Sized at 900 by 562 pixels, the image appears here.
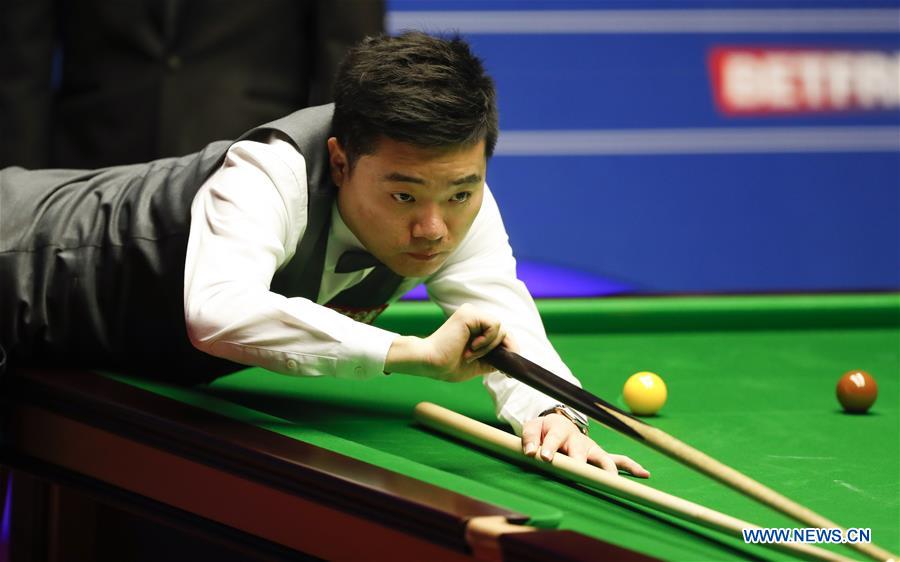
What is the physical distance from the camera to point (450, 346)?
179cm

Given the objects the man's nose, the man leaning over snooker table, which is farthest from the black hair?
the man's nose

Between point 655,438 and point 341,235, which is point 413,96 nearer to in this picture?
point 341,235

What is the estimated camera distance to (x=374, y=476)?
158 centimetres

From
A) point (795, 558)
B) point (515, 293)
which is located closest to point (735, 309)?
point (515, 293)

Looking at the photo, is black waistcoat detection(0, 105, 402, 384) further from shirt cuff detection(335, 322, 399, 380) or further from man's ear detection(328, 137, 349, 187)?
shirt cuff detection(335, 322, 399, 380)

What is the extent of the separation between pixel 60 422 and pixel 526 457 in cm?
82

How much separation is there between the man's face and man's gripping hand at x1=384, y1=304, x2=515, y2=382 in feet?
0.71

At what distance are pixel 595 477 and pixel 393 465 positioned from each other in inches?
11.4

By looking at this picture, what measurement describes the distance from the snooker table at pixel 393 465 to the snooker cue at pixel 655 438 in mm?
59

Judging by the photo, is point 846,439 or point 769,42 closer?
point 846,439

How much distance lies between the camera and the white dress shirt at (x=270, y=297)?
1827 millimetres

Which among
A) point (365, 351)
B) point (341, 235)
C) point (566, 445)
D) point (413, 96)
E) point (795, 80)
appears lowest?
point (566, 445)

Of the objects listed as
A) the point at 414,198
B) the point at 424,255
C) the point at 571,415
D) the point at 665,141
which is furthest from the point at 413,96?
the point at 665,141

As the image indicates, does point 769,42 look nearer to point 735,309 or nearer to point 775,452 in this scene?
point 735,309
